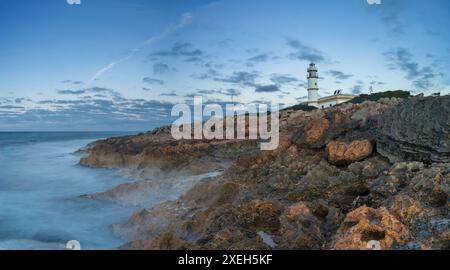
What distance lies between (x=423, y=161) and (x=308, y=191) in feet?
6.18

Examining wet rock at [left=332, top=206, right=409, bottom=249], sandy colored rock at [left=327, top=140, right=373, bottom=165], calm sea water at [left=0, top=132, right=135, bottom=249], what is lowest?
calm sea water at [left=0, top=132, right=135, bottom=249]

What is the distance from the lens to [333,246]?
4246mm

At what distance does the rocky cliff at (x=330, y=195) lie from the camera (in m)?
4.52

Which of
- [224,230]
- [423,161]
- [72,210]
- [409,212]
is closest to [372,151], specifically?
[423,161]

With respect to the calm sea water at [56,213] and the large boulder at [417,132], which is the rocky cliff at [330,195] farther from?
the calm sea water at [56,213]

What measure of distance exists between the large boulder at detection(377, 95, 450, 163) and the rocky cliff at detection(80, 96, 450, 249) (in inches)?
0.7

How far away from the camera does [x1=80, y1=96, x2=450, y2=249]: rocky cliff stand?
452 centimetres

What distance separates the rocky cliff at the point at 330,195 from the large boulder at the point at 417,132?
0.02m

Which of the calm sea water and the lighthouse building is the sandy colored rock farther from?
the lighthouse building

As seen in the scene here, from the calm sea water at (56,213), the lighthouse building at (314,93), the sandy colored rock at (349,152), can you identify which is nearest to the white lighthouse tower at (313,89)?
the lighthouse building at (314,93)

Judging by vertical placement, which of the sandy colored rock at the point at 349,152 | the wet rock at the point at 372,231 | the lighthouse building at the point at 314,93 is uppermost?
the lighthouse building at the point at 314,93

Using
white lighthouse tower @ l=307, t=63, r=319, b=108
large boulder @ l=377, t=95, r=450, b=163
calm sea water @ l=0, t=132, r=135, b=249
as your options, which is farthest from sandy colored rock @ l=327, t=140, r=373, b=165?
white lighthouse tower @ l=307, t=63, r=319, b=108

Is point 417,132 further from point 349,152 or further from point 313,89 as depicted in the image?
point 313,89
